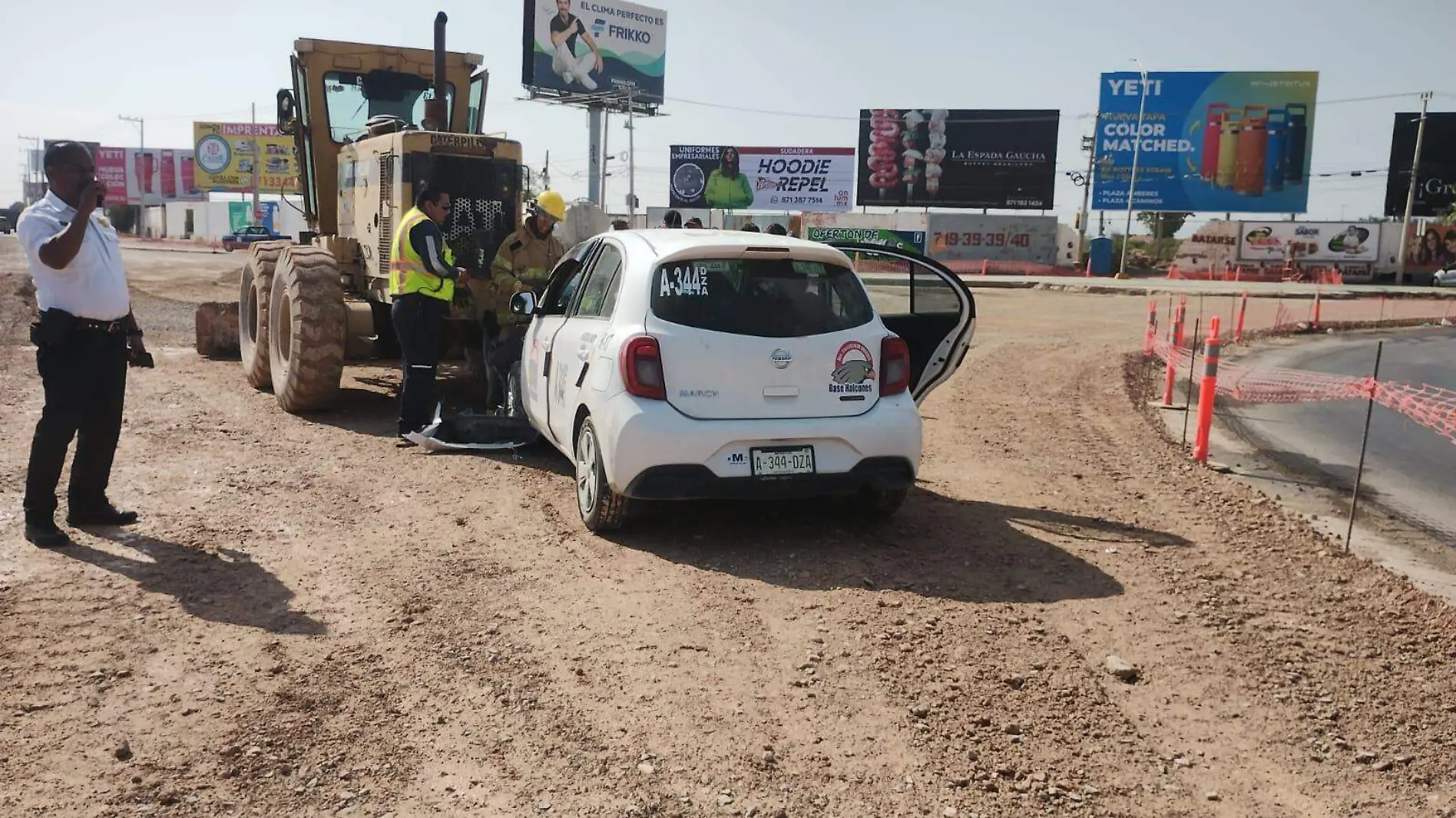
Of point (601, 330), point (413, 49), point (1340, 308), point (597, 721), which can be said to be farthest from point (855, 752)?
point (1340, 308)

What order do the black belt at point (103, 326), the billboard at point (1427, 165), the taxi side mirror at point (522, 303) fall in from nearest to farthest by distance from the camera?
the black belt at point (103, 326), the taxi side mirror at point (522, 303), the billboard at point (1427, 165)

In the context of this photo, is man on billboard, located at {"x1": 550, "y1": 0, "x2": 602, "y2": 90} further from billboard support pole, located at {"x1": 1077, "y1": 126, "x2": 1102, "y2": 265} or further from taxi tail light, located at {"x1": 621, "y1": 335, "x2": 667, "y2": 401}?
taxi tail light, located at {"x1": 621, "y1": 335, "x2": 667, "y2": 401}

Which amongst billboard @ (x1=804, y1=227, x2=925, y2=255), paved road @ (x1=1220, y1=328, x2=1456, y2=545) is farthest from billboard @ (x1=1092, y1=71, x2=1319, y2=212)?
paved road @ (x1=1220, y1=328, x2=1456, y2=545)

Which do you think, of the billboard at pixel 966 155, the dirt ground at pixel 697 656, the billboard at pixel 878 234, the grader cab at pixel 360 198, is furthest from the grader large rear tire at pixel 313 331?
the billboard at pixel 966 155

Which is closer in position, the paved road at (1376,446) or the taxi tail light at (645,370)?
the taxi tail light at (645,370)

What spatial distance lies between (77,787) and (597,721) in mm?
1608

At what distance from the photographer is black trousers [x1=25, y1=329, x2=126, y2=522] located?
5.86m

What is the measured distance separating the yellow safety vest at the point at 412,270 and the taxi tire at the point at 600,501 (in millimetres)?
2630

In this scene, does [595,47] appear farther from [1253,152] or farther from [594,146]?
[1253,152]

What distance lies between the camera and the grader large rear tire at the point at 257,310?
419 inches

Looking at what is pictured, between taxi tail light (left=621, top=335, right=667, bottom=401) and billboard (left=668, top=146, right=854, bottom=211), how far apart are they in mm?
56303

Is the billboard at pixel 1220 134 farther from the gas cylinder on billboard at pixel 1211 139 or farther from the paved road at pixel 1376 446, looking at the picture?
the paved road at pixel 1376 446

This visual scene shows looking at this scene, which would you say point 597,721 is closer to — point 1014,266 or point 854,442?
point 854,442

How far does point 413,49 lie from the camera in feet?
37.5
